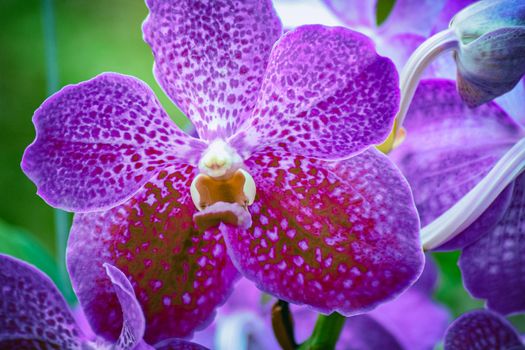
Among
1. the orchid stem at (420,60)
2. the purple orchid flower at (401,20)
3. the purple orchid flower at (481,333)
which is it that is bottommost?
the purple orchid flower at (481,333)

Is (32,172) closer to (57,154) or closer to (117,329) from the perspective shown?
(57,154)

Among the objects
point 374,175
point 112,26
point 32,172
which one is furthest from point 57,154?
point 112,26

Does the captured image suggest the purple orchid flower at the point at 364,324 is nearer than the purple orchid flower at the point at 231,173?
No

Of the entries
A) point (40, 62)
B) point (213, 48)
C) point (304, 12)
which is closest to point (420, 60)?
point (213, 48)

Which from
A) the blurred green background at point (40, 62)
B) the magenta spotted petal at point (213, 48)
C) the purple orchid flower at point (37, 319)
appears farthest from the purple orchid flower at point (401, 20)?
the blurred green background at point (40, 62)

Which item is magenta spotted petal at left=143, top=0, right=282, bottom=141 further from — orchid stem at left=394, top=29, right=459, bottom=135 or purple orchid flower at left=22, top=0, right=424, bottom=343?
orchid stem at left=394, top=29, right=459, bottom=135

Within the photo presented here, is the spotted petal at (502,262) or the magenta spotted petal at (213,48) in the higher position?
the magenta spotted petal at (213,48)

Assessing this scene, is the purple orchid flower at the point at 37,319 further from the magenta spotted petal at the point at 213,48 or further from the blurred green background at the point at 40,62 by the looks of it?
the blurred green background at the point at 40,62
